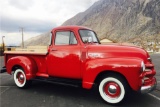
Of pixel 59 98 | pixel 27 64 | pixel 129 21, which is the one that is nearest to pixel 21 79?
pixel 27 64

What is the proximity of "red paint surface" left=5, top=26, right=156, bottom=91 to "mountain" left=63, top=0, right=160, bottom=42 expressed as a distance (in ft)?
365

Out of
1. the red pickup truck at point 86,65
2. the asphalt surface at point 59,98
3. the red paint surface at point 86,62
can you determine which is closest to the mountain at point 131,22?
the asphalt surface at point 59,98

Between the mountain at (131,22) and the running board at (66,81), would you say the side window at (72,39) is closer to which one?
the running board at (66,81)

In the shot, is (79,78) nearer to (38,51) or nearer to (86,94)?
(86,94)

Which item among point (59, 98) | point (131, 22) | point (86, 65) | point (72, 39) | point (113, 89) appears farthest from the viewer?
point (131, 22)

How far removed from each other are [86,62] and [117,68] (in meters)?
0.93

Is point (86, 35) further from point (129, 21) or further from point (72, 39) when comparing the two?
point (129, 21)

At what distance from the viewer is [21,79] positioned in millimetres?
7426

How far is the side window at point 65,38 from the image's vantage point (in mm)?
6434

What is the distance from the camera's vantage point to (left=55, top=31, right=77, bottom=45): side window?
21.1 feet

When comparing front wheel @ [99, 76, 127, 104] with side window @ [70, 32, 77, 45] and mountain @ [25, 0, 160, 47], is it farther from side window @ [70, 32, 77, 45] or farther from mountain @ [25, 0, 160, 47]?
mountain @ [25, 0, 160, 47]

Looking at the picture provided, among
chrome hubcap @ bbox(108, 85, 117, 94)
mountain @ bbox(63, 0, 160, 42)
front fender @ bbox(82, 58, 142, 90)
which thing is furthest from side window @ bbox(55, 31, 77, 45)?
mountain @ bbox(63, 0, 160, 42)

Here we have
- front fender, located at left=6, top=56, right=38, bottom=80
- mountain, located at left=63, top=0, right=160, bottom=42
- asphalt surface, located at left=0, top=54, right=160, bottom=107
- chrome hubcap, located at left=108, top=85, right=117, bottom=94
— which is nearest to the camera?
chrome hubcap, located at left=108, top=85, right=117, bottom=94

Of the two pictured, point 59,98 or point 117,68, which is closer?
point 117,68
